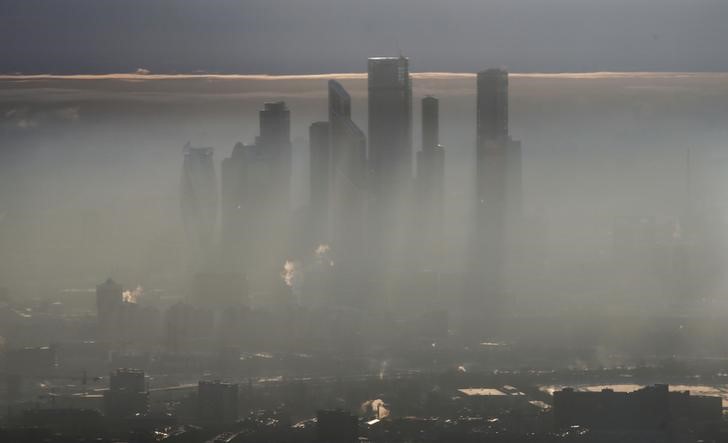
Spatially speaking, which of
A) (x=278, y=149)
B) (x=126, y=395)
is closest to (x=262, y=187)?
(x=278, y=149)

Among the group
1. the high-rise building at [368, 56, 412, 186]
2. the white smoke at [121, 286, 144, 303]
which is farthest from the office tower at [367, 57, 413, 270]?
the white smoke at [121, 286, 144, 303]

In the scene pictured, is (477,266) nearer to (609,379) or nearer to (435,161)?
(435,161)

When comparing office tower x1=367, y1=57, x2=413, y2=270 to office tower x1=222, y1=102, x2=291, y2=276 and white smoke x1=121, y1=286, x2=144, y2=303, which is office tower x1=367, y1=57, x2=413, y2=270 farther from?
white smoke x1=121, y1=286, x2=144, y2=303

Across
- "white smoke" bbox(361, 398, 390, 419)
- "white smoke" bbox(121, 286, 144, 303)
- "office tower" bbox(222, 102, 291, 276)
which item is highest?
"office tower" bbox(222, 102, 291, 276)

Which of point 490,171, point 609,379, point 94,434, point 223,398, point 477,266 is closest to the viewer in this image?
point 94,434

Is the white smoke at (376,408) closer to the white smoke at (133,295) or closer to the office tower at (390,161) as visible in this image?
the white smoke at (133,295)

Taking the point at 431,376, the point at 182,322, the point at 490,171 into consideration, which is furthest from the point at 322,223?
the point at 431,376
